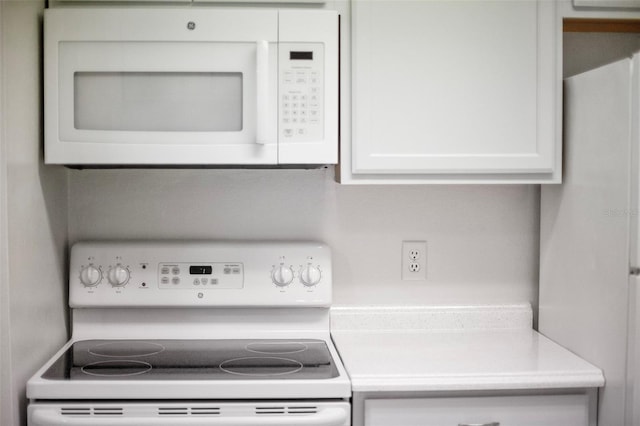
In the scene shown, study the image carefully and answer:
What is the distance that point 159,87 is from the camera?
5.07 feet

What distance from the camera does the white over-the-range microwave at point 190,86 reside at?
1523 millimetres

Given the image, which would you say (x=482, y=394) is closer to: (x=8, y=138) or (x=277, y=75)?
(x=277, y=75)

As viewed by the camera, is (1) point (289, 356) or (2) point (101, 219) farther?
(2) point (101, 219)

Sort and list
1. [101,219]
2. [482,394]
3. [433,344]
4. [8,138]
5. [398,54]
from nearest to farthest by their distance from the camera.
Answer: [8,138], [482,394], [398,54], [433,344], [101,219]

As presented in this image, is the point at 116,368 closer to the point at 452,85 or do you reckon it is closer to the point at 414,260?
the point at 414,260

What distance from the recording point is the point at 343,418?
1.40 metres

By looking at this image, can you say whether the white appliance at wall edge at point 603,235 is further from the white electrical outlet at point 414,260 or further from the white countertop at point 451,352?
the white electrical outlet at point 414,260

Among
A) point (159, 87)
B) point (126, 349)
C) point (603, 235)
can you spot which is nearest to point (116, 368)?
point (126, 349)

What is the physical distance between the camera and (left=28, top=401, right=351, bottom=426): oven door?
137 centimetres

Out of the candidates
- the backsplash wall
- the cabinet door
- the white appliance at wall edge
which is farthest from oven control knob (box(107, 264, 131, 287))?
the white appliance at wall edge

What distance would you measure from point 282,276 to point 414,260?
1.40 ft

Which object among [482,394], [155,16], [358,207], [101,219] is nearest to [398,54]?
[358,207]

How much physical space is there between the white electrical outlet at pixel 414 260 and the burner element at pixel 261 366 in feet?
1.70

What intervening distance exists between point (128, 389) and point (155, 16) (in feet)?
2.95
